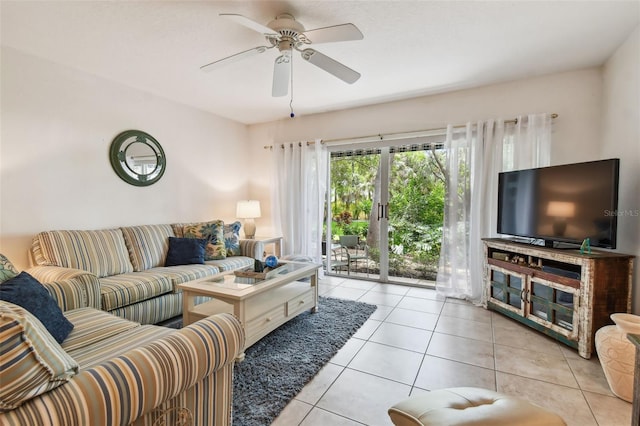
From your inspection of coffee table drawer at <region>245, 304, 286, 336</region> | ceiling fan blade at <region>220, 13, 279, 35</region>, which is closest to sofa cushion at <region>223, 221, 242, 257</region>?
coffee table drawer at <region>245, 304, 286, 336</region>

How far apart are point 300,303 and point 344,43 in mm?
2257

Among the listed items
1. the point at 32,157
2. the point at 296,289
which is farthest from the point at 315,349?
the point at 32,157

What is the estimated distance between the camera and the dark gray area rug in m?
1.63

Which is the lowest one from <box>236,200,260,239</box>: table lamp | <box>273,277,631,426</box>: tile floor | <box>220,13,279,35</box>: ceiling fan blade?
<box>273,277,631,426</box>: tile floor

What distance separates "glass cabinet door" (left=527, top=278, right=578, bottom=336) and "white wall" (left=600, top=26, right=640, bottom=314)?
16.8 inches

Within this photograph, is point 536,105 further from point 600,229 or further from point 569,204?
point 600,229

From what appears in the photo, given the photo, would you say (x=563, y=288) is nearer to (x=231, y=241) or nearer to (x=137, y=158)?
(x=231, y=241)

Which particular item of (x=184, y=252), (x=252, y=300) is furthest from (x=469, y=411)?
(x=184, y=252)

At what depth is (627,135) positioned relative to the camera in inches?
92.4

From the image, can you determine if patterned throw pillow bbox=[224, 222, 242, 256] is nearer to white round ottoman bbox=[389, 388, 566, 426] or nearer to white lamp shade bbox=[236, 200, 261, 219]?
white lamp shade bbox=[236, 200, 261, 219]

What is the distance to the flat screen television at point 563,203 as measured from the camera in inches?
85.4

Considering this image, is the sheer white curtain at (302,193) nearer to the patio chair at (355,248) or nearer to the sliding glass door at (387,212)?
the sliding glass door at (387,212)

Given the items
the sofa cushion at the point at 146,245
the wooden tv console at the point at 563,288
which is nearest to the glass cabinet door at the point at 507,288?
the wooden tv console at the point at 563,288

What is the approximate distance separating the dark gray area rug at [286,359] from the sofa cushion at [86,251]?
1.64 metres
